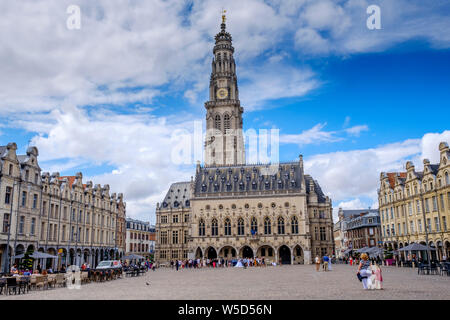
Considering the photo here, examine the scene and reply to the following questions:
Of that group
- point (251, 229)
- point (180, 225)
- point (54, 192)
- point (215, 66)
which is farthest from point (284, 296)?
point (215, 66)

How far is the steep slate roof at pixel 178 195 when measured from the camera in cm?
8350

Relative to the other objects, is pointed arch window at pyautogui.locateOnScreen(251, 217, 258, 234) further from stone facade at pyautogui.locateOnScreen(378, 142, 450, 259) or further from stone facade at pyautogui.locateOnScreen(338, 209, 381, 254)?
stone facade at pyautogui.locateOnScreen(338, 209, 381, 254)

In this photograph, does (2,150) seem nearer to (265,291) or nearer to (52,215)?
(52,215)

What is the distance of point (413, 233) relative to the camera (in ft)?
169

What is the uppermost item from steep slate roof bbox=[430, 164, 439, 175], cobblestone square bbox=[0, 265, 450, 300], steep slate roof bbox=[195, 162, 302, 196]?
steep slate roof bbox=[195, 162, 302, 196]

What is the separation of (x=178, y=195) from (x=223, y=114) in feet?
80.7

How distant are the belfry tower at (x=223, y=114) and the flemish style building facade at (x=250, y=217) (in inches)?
596

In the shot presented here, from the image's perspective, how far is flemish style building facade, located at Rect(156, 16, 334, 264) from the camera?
70125 millimetres

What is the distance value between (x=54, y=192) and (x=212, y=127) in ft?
175

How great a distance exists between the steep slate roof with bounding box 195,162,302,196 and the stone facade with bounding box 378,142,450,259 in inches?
669

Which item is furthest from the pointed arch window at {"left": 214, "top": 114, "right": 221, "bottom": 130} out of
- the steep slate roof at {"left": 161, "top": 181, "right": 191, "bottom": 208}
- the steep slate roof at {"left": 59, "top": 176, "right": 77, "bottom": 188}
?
the steep slate roof at {"left": 59, "top": 176, "right": 77, "bottom": 188}

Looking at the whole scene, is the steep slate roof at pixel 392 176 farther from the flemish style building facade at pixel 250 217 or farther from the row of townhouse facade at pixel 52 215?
the row of townhouse facade at pixel 52 215

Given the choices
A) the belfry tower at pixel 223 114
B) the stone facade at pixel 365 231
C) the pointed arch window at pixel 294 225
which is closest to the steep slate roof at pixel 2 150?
the pointed arch window at pixel 294 225
